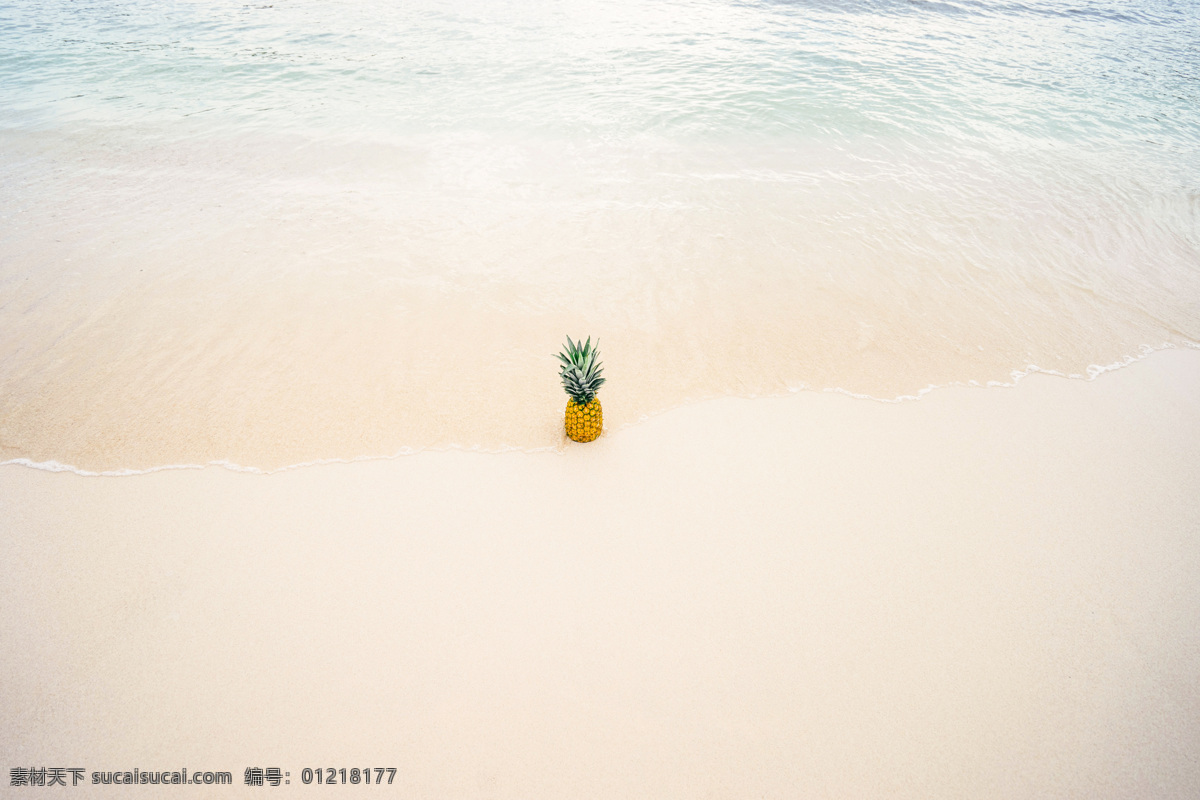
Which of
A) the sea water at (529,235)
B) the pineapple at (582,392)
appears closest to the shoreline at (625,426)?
the sea water at (529,235)

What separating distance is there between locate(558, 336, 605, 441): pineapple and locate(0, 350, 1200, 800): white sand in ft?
0.59

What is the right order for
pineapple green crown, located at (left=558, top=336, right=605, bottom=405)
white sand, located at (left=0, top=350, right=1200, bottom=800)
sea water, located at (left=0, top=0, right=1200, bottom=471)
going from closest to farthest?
white sand, located at (left=0, top=350, right=1200, bottom=800)
pineapple green crown, located at (left=558, top=336, right=605, bottom=405)
sea water, located at (left=0, top=0, right=1200, bottom=471)

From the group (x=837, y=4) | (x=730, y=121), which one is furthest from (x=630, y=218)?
(x=837, y=4)

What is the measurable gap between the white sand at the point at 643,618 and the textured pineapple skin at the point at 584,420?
13 cm

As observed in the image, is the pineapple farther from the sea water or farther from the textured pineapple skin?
the sea water

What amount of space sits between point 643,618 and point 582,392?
1.64m

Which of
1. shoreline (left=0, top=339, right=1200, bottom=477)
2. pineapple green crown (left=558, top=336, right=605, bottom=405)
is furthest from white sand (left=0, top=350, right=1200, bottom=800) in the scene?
pineapple green crown (left=558, top=336, right=605, bottom=405)

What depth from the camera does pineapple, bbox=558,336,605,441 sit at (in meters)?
3.74

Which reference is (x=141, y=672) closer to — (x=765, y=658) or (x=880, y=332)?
(x=765, y=658)

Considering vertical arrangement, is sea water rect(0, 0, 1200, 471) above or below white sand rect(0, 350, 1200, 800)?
above

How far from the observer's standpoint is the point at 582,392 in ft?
12.7

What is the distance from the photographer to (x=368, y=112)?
414 inches

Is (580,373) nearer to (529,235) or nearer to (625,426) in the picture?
(625,426)

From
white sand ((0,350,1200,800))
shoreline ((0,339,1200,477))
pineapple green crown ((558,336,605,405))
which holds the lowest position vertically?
white sand ((0,350,1200,800))
